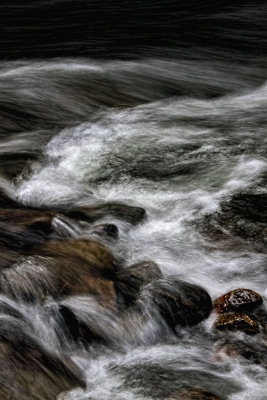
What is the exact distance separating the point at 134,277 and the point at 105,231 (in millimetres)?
782

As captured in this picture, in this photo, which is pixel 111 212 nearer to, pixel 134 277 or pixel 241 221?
pixel 241 221

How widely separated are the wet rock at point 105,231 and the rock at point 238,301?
4.02 feet

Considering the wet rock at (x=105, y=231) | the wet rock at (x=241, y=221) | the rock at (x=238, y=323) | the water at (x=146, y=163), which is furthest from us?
the wet rock at (x=241, y=221)

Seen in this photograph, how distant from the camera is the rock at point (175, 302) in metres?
4.62

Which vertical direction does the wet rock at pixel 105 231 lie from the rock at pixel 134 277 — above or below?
above

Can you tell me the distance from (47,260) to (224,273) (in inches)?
56.8

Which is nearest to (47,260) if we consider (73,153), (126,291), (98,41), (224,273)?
(126,291)

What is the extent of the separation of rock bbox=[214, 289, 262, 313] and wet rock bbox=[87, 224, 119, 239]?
1.22 meters

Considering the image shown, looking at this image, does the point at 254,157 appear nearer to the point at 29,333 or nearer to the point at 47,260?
the point at 47,260

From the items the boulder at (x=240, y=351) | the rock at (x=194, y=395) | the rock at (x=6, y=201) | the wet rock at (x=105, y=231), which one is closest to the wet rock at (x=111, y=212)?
the wet rock at (x=105, y=231)

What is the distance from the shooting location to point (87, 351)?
4301 mm

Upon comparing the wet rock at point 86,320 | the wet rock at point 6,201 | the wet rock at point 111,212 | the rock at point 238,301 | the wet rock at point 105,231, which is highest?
the wet rock at point 6,201

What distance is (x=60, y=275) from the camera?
4676mm

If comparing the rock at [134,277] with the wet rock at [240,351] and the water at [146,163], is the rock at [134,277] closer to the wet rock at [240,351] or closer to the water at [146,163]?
the water at [146,163]
